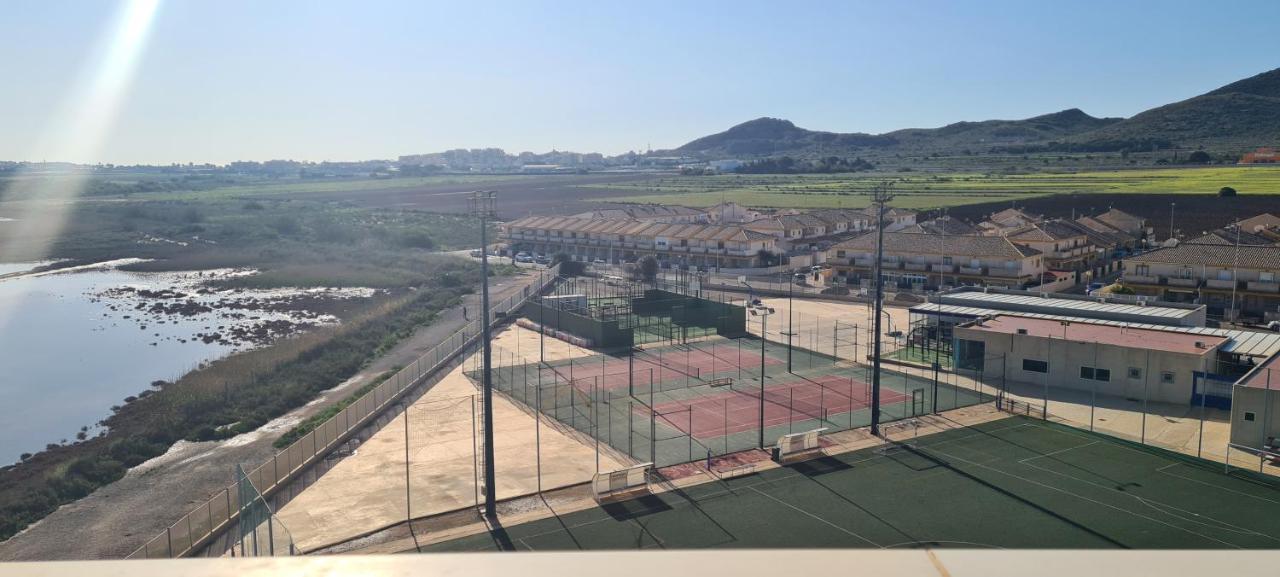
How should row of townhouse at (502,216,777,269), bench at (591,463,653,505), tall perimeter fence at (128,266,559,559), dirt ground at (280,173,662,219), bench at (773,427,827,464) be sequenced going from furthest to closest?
1. dirt ground at (280,173,662,219)
2. row of townhouse at (502,216,777,269)
3. bench at (773,427,827,464)
4. bench at (591,463,653,505)
5. tall perimeter fence at (128,266,559,559)

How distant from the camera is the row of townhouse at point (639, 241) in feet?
188

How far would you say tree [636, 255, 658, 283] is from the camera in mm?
52844

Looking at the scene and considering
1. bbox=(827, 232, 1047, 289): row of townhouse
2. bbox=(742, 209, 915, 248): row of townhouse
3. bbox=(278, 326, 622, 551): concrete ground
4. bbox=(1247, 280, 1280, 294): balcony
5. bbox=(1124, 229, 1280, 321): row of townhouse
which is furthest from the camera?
bbox=(742, 209, 915, 248): row of townhouse

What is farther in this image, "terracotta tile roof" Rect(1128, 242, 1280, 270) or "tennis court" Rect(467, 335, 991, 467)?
"terracotta tile roof" Rect(1128, 242, 1280, 270)

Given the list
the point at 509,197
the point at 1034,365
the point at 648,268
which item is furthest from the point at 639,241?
the point at 509,197

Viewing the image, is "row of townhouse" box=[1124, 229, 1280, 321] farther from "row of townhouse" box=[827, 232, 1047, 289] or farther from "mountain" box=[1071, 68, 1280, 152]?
"mountain" box=[1071, 68, 1280, 152]

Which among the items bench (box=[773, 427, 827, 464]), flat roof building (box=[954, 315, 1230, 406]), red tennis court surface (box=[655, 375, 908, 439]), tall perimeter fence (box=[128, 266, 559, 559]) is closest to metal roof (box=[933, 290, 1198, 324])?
flat roof building (box=[954, 315, 1230, 406])

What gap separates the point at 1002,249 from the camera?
46.1 m

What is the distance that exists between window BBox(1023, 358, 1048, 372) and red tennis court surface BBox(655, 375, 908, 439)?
4.33 meters

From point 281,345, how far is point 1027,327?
28166 millimetres

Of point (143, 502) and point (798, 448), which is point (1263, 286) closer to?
point (798, 448)

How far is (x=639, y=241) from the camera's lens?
62281mm

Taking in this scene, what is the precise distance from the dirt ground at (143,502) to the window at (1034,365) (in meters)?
21.4

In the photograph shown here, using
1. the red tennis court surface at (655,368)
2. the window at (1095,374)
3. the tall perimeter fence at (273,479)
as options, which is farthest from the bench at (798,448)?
the tall perimeter fence at (273,479)
